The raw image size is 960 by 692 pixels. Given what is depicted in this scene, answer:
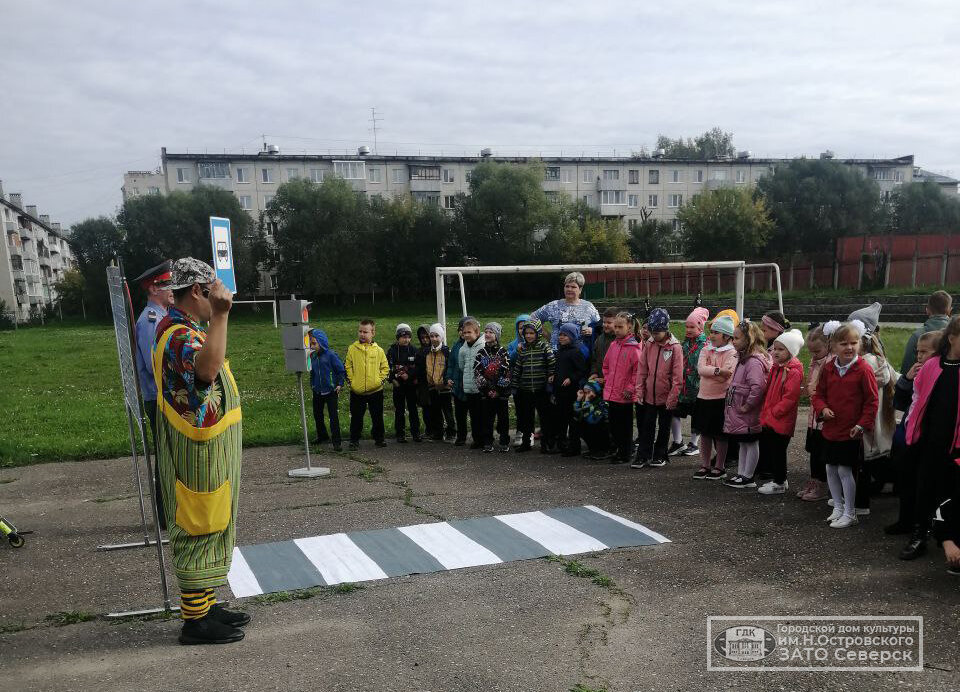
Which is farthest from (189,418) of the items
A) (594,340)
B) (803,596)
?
(594,340)

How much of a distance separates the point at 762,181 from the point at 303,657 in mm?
64708

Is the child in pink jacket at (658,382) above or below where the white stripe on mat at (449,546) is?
above

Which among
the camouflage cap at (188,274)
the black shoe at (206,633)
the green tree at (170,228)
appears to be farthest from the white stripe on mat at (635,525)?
the green tree at (170,228)

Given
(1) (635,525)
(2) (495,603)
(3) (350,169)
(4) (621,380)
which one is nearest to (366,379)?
(4) (621,380)

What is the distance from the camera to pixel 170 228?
57062 mm

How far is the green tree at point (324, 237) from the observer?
59375 mm

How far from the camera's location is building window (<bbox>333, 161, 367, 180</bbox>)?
2921 inches

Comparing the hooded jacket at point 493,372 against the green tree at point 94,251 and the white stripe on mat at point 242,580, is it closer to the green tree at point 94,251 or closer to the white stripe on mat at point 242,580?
the white stripe on mat at point 242,580

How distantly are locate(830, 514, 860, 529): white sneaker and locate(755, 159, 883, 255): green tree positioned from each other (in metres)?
57.9

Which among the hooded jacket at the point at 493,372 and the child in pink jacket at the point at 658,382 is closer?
the child in pink jacket at the point at 658,382

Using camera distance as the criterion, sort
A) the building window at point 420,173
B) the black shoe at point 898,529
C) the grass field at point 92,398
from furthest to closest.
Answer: the building window at point 420,173 → the grass field at point 92,398 → the black shoe at point 898,529

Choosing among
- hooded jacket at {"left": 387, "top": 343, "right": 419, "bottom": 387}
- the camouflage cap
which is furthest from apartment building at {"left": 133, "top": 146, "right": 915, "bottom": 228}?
the camouflage cap

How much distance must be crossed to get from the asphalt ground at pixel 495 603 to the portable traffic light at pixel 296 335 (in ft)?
5.78

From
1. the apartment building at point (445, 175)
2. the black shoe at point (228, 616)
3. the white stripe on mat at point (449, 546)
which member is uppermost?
the apartment building at point (445, 175)
